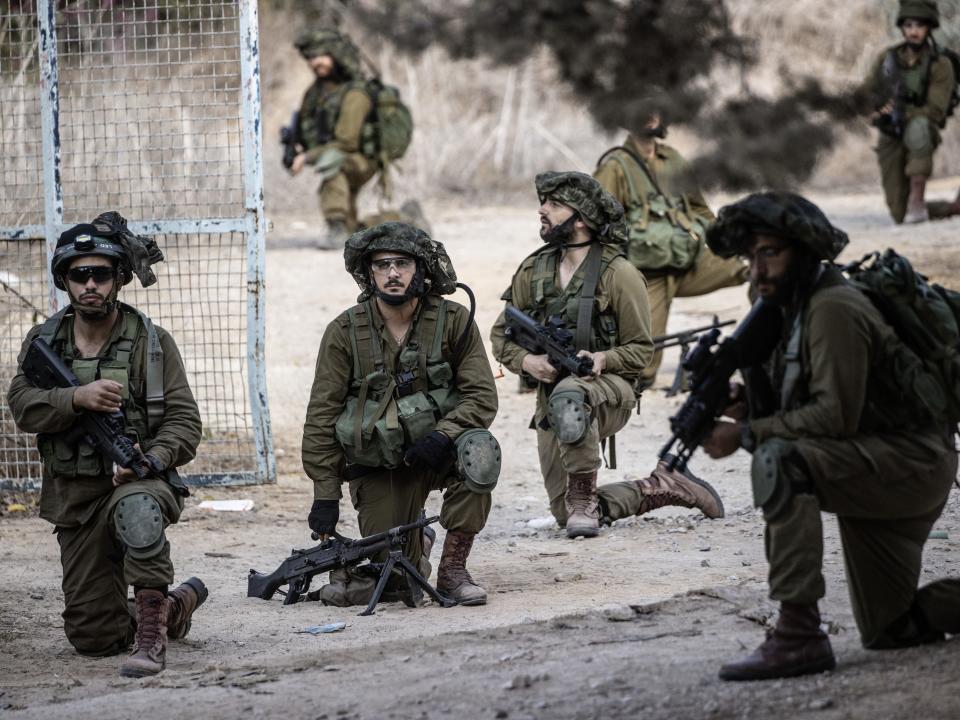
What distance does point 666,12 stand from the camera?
4.57 m

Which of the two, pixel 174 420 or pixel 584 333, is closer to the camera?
pixel 174 420

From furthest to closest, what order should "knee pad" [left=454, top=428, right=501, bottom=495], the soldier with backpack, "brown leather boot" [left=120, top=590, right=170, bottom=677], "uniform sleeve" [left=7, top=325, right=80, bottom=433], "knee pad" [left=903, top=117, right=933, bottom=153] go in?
1. the soldier with backpack
2. "knee pad" [left=903, top=117, right=933, bottom=153]
3. "knee pad" [left=454, top=428, right=501, bottom=495]
4. "uniform sleeve" [left=7, top=325, right=80, bottom=433]
5. "brown leather boot" [left=120, top=590, right=170, bottom=677]

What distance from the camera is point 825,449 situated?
4.65 meters

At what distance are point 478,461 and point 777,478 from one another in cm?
198

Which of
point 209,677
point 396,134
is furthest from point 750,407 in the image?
point 396,134

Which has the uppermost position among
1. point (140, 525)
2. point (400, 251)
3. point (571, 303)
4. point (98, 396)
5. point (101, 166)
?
point (101, 166)

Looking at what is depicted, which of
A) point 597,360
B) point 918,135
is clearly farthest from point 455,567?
point 918,135

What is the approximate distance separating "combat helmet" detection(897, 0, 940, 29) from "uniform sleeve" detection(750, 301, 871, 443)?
680 cm

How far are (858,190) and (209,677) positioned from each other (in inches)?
618

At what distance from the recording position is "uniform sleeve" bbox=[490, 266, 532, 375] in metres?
7.49

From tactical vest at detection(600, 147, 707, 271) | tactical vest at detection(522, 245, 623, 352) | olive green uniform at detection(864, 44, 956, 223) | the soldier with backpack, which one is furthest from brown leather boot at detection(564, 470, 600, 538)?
the soldier with backpack

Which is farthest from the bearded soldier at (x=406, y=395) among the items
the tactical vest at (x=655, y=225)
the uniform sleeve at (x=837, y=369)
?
the tactical vest at (x=655, y=225)

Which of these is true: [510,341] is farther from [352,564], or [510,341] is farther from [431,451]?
[352,564]

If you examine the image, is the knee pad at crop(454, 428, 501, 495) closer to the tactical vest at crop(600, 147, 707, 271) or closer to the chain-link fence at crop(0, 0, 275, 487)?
the chain-link fence at crop(0, 0, 275, 487)
